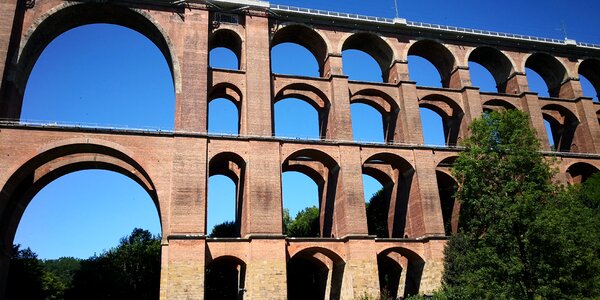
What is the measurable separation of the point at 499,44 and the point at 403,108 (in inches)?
444

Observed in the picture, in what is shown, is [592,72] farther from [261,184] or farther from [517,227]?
[261,184]

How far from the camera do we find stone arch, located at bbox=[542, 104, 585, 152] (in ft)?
126

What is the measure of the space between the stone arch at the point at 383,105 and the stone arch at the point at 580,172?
1332cm

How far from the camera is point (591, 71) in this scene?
42.2 meters

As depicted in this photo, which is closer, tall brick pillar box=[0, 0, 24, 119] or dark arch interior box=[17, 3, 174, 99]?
tall brick pillar box=[0, 0, 24, 119]

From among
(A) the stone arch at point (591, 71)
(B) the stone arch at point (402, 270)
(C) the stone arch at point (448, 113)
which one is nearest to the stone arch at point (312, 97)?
(C) the stone arch at point (448, 113)

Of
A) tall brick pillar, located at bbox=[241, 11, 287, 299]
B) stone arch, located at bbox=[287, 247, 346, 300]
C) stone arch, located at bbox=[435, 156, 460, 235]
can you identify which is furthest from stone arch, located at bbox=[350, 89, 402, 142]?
stone arch, located at bbox=[287, 247, 346, 300]

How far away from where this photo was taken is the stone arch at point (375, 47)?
34.5 metres

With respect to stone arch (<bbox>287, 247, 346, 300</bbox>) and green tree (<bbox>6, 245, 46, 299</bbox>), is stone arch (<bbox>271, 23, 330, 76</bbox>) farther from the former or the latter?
green tree (<bbox>6, 245, 46, 299</bbox>)

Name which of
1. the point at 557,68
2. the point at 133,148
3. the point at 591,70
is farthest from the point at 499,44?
the point at 133,148

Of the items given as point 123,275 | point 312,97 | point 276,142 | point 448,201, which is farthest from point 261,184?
point 123,275

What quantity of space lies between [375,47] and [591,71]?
20.9 metres

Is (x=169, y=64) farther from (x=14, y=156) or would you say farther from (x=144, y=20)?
(x=14, y=156)

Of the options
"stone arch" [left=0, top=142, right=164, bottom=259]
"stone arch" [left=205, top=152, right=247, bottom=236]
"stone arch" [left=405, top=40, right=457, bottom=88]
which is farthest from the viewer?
"stone arch" [left=405, top=40, right=457, bottom=88]
